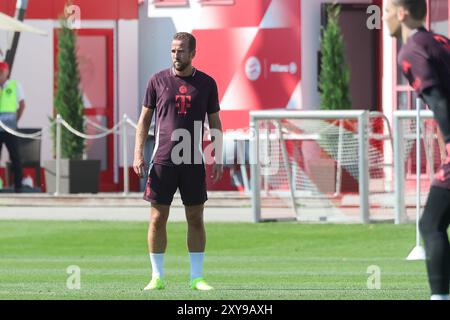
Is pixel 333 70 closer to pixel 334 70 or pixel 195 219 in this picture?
pixel 334 70

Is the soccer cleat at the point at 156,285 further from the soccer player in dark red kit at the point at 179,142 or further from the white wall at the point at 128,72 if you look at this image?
the white wall at the point at 128,72

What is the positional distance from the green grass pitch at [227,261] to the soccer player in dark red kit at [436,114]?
7.12ft

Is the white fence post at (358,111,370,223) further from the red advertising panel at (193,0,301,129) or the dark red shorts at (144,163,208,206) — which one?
the dark red shorts at (144,163,208,206)

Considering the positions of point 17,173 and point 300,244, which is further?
point 17,173

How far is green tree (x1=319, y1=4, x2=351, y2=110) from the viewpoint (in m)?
26.9

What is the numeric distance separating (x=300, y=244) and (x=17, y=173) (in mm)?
7786

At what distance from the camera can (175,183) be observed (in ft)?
41.0

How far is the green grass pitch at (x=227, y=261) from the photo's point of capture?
12398 millimetres

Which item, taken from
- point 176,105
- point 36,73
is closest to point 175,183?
point 176,105

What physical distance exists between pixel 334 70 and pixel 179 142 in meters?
15.2

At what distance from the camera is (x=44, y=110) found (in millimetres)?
28812

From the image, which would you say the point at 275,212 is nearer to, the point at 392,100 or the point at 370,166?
the point at 370,166

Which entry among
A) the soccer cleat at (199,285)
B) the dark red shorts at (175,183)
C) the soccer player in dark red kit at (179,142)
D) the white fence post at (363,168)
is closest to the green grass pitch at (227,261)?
the soccer cleat at (199,285)
